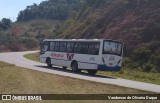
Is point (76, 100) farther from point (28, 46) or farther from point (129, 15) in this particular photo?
point (28, 46)

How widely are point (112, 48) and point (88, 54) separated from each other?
7.74ft

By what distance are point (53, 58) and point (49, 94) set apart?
20306 millimetres

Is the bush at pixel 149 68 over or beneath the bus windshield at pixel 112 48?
beneath

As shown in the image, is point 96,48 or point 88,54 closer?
point 96,48

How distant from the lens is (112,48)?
31.1 m

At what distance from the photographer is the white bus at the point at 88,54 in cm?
3091

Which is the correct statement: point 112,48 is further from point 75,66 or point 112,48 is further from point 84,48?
point 75,66

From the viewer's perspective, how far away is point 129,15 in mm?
54438

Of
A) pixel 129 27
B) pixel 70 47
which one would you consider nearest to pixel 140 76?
pixel 70 47

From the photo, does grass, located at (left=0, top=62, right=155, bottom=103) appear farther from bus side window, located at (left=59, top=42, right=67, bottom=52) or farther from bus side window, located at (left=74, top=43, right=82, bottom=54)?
bus side window, located at (left=59, top=42, right=67, bottom=52)

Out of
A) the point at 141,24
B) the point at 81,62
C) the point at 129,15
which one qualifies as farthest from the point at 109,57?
the point at 129,15

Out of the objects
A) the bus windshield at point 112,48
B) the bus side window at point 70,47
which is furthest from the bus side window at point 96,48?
the bus side window at point 70,47

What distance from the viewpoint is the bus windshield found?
30766 millimetres

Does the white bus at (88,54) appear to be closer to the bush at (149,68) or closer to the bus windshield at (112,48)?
the bus windshield at (112,48)
